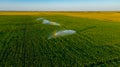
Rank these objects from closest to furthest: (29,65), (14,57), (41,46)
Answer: (29,65)
(14,57)
(41,46)

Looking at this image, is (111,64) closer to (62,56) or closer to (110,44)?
(62,56)

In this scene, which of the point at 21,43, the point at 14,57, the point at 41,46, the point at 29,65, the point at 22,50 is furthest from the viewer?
the point at 21,43

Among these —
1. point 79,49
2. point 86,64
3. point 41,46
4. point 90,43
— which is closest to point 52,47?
point 41,46

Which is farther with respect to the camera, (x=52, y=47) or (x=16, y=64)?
(x=52, y=47)

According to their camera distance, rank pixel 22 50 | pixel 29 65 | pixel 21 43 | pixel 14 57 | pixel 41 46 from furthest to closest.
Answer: pixel 21 43
pixel 41 46
pixel 22 50
pixel 14 57
pixel 29 65

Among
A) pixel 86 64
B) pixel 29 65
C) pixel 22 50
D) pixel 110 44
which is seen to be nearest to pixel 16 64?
pixel 29 65

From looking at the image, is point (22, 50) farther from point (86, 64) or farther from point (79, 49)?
point (86, 64)

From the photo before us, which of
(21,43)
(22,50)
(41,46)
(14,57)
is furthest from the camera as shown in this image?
(21,43)

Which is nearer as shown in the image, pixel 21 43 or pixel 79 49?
pixel 79 49
